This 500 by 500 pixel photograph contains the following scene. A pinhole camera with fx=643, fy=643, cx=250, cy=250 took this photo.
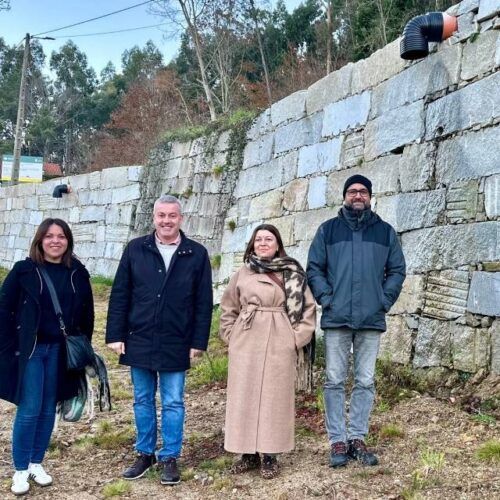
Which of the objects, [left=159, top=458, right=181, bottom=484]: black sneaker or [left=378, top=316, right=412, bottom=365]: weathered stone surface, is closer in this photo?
[left=159, top=458, right=181, bottom=484]: black sneaker

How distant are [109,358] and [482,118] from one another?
4764 mm

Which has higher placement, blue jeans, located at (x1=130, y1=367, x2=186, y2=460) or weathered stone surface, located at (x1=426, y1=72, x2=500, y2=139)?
weathered stone surface, located at (x1=426, y1=72, x2=500, y2=139)

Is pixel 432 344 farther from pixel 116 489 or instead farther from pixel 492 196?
pixel 116 489

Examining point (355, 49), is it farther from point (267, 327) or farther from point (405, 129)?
point (267, 327)

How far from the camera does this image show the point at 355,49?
14836 millimetres

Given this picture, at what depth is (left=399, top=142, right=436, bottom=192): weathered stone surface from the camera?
529cm

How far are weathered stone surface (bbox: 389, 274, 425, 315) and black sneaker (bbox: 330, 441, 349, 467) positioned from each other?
5.78 feet

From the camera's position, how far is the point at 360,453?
149 inches

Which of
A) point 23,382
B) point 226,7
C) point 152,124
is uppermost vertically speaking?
point 226,7

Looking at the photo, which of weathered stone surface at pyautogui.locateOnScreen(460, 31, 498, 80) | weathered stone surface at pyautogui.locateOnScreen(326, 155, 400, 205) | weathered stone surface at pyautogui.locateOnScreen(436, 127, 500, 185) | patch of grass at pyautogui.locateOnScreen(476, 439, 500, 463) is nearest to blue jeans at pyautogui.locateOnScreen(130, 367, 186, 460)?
patch of grass at pyautogui.locateOnScreen(476, 439, 500, 463)

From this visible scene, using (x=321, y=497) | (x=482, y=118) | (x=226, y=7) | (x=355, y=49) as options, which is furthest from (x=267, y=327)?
(x=226, y=7)

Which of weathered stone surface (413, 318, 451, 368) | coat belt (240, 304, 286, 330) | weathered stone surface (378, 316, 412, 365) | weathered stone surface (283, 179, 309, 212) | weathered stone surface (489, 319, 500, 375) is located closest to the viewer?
coat belt (240, 304, 286, 330)

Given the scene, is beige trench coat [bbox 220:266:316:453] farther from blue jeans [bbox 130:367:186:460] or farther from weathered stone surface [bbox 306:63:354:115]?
weathered stone surface [bbox 306:63:354:115]

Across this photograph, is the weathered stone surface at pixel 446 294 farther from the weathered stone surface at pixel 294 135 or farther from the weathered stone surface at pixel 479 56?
the weathered stone surface at pixel 294 135
